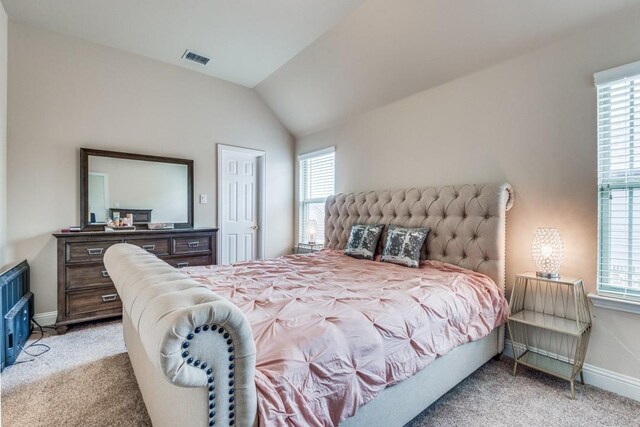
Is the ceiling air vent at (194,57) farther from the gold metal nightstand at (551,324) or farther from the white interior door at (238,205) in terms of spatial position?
the gold metal nightstand at (551,324)

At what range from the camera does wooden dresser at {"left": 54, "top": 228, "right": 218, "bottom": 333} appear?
2.79m

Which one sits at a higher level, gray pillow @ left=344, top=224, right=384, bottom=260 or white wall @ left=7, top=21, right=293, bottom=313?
white wall @ left=7, top=21, right=293, bottom=313

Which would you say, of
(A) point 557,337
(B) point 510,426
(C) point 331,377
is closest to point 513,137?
(A) point 557,337

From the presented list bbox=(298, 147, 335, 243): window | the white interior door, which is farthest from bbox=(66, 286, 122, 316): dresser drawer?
bbox=(298, 147, 335, 243): window

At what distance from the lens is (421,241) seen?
2.62m

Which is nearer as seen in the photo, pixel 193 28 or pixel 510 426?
pixel 510 426

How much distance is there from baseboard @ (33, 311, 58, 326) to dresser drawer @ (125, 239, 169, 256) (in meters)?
1.02

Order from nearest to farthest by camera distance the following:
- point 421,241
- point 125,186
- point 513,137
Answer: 1. point 513,137
2. point 421,241
3. point 125,186

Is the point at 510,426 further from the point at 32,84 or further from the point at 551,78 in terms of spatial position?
the point at 32,84

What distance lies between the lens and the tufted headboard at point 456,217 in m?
2.30

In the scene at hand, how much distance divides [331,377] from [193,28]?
3.35 m

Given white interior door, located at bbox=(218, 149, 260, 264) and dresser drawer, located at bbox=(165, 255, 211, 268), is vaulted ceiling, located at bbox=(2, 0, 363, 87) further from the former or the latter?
dresser drawer, located at bbox=(165, 255, 211, 268)

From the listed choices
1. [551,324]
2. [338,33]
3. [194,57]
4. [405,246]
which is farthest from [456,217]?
[194,57]

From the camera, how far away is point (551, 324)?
1.98 meters
